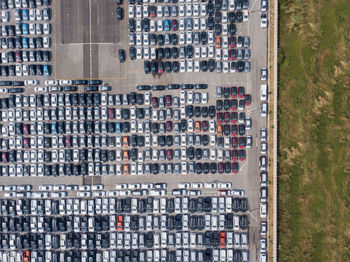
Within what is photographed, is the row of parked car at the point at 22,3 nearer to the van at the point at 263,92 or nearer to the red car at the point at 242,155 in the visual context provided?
the van at the point at 263,92

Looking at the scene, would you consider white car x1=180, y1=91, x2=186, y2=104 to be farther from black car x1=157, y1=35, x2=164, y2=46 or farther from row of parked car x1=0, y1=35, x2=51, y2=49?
row of parked car x1=0, y1=35, x2=51, y2=49

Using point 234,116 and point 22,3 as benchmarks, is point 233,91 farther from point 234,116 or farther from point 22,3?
point 22,3

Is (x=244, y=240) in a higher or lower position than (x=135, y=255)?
higher

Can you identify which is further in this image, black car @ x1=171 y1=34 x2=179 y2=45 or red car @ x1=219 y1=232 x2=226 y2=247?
black car @ x1=171 y1=34 x2=179 y2=45

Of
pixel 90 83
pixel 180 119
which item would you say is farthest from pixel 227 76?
pixel 90 83

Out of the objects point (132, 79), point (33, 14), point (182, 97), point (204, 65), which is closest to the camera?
point (204, 65)

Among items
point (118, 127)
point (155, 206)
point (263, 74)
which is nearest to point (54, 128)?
point (118, 127)

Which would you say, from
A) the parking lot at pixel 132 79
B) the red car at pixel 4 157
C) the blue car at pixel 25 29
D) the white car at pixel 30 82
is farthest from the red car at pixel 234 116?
the red car at pixel 4 157

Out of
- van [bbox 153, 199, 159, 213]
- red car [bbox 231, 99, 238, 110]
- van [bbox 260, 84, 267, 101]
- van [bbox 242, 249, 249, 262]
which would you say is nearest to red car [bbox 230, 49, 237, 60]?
van [bbox 260, 84, 267, 101]
